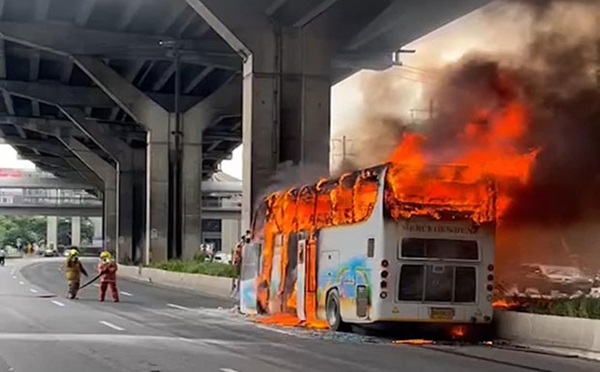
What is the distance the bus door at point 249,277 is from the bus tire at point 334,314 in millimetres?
4220

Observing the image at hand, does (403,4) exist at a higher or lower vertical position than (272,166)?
higher

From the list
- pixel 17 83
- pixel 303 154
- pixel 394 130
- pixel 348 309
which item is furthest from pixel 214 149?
pixel 348 309

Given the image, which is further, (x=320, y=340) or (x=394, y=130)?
(x=394, y=130)

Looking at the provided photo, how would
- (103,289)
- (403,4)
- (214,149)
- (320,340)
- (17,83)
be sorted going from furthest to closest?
(214,149), (17,83), (403,4), (103,289), (320,340)

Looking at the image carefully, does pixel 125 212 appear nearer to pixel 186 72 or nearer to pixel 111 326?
pixel 186 72

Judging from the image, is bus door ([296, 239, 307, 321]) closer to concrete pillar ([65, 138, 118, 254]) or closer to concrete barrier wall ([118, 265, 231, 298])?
concrete barrier wall ([118, 265, 231, 298])

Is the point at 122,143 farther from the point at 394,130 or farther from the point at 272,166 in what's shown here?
the point at 394,130

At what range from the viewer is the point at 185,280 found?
1766 inches

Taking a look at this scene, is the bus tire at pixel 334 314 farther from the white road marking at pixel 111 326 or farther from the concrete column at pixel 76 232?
the concrete column at pixel 76 232

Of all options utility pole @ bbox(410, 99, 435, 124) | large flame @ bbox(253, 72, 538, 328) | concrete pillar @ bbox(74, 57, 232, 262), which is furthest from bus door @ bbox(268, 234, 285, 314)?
concrete pillar @ bbox(74, 57, 232, 262)

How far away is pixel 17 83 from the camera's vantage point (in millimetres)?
63312

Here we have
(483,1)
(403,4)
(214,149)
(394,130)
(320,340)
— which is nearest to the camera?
(320,340)

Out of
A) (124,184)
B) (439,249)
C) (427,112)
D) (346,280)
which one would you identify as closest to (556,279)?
(427,112)

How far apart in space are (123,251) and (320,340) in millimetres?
66460
